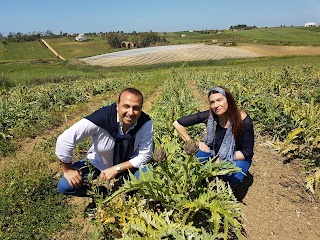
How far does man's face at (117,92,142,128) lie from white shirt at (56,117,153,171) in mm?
163

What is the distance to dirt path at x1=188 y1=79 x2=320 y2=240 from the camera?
3.29 metres

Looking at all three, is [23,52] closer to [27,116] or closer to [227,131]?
[27,116]

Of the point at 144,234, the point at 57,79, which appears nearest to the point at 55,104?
the point at 144,234

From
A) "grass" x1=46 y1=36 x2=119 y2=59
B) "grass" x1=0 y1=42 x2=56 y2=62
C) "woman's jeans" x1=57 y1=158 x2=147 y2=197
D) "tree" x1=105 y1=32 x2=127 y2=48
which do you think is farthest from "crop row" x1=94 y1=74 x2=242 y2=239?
"tree" x1=105 y1=32 x2=127 y2=48

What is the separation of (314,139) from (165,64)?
36.4 m

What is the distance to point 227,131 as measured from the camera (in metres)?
3.68

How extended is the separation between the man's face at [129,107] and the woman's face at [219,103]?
3.04ft

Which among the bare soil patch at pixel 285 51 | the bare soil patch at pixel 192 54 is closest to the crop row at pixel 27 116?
the bare soil patch at pixel 192 54

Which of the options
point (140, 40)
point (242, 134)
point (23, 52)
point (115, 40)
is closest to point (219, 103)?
point (242, 134)

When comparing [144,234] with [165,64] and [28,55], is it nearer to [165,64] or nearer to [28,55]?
[165,64]

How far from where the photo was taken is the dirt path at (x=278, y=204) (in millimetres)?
3291

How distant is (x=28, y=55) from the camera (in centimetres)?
5919

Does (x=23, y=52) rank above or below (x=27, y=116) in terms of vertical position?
above

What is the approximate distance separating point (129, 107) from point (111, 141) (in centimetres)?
42
